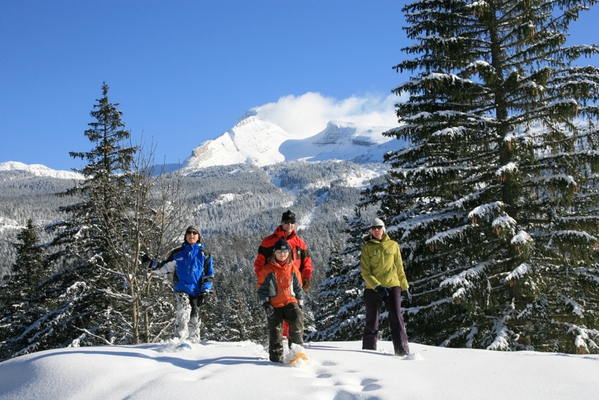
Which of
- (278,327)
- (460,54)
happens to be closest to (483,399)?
(278,327)

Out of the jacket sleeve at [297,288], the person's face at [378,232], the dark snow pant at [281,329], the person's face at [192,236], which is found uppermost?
the person's face at [192,236]

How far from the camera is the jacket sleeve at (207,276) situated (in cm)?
638

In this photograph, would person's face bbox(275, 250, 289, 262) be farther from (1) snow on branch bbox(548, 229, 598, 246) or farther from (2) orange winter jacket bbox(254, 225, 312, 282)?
(1) snow on branch bbox(548, 229, 598, 246)

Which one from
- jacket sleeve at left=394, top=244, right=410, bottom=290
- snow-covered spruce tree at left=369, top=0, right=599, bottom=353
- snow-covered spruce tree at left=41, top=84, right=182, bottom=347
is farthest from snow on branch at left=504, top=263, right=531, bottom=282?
snow-covered spruce tree at left=41, top=84, right=182, bottom=347

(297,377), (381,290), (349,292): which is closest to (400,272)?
(381,290)

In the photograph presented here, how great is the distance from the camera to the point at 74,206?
15227 millimetres

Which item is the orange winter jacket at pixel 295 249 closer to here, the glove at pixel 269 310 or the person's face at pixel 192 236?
the glove at pixel 269 310

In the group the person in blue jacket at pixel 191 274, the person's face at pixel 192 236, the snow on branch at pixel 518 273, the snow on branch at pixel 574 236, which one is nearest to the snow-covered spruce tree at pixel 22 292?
the person in blue jacket at pixel 191 274

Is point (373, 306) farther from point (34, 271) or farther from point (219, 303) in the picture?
point (219, 303)

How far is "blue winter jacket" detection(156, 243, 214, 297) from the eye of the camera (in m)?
6.28

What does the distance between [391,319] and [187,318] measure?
2828 millimetres

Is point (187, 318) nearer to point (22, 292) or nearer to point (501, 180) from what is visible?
point (501, 180)

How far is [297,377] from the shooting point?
13.7 feet

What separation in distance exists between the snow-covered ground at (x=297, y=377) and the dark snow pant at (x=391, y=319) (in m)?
0.38
